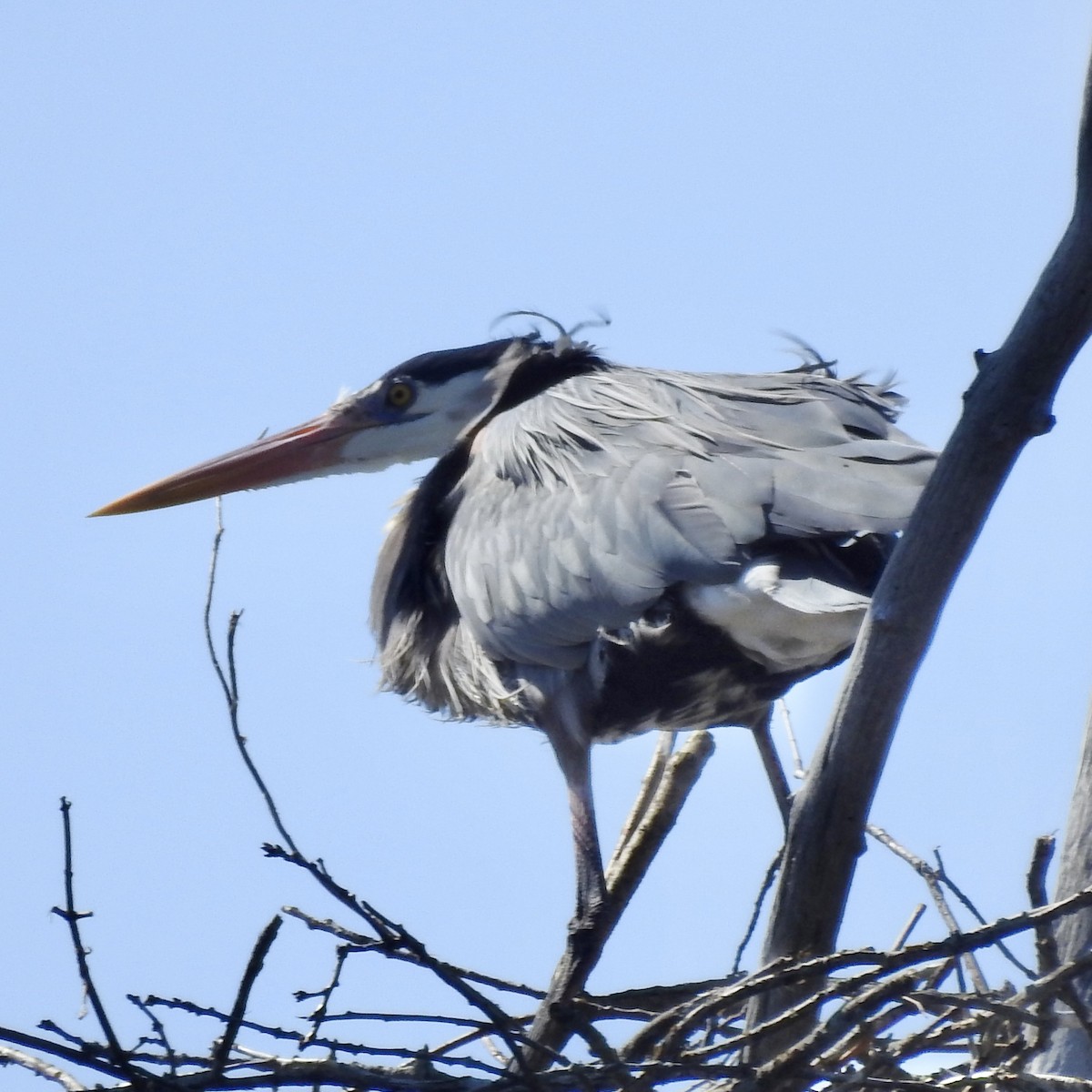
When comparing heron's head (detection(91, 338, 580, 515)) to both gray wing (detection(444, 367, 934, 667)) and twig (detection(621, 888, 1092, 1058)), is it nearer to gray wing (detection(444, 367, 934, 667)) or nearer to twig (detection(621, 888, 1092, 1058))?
gray wing (detection(444, 367, 934, 667))

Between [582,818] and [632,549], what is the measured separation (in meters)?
0.66

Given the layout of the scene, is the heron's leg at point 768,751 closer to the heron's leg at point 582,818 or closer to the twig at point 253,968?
the heron's leg at point 582,818

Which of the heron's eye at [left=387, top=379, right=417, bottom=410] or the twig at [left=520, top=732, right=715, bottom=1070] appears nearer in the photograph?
the twig at [left=520, top=732, right=715, bottom=1070]

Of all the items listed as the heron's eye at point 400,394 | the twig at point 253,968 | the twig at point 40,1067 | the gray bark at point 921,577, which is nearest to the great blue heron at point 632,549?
the heron's eye at point 400,394

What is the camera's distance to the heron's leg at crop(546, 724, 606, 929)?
3.68 meters

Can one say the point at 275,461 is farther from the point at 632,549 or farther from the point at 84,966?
the point at 84,966

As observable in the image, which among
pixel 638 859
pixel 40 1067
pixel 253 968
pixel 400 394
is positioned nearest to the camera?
pixel 253 968

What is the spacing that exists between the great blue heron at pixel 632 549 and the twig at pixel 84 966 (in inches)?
57.8

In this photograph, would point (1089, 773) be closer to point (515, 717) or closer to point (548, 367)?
point (515, 717)

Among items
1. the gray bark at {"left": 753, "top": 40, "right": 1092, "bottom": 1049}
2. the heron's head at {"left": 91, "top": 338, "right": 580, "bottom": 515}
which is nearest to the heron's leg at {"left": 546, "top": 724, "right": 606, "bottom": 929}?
the heron's head at {"left": 91, "top": 338, "right": 580, "bottom": 515}

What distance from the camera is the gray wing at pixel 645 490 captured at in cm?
341

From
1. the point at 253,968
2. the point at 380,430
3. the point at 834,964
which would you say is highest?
the point at 380,430

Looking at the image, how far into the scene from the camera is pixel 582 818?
380cm

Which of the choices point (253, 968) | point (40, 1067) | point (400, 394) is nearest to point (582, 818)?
point (40, 1067)
